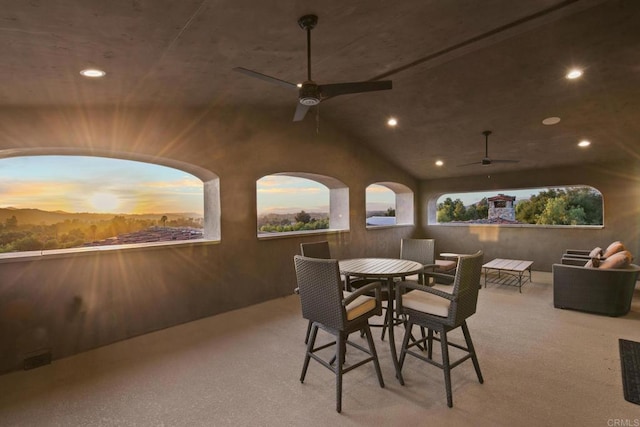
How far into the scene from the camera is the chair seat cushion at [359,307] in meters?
2.25

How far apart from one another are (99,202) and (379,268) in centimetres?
366

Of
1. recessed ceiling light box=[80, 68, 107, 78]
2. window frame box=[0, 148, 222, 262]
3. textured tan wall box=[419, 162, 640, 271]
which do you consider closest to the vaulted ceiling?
recessed ceiling light box=[80, 68, 107, 78]

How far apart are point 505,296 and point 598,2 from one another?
3.75 m

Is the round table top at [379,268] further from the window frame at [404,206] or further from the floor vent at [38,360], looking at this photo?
the window frame at [404,206]

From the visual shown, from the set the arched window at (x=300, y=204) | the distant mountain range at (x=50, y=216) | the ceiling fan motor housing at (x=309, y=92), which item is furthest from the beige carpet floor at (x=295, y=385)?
the arched window at (x=300, y=204)

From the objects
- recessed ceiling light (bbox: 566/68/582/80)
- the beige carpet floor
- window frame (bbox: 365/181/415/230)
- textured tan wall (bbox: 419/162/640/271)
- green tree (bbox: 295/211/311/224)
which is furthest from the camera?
window frame (bbox: 365/181/415/230)

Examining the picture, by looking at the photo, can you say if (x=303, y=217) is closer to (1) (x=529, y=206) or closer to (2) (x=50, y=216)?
(2) (x=50, y=216)

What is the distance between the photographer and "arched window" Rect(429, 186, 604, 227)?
26.3ft

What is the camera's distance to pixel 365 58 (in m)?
3.30

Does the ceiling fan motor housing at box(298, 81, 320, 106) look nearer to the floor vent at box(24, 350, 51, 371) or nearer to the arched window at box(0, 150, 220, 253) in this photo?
the arched window at box(0, 150, 220, 253)

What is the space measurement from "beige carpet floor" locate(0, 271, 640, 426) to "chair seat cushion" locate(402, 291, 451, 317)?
0.56 m

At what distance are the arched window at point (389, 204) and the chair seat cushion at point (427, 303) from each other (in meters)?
5.03

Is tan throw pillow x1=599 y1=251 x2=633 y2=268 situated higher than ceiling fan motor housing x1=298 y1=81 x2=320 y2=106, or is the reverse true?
ceiling fan motor housing x1=298 y1=81 x2=320 y2=106

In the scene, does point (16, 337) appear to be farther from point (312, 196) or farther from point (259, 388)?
point (312, 196)
